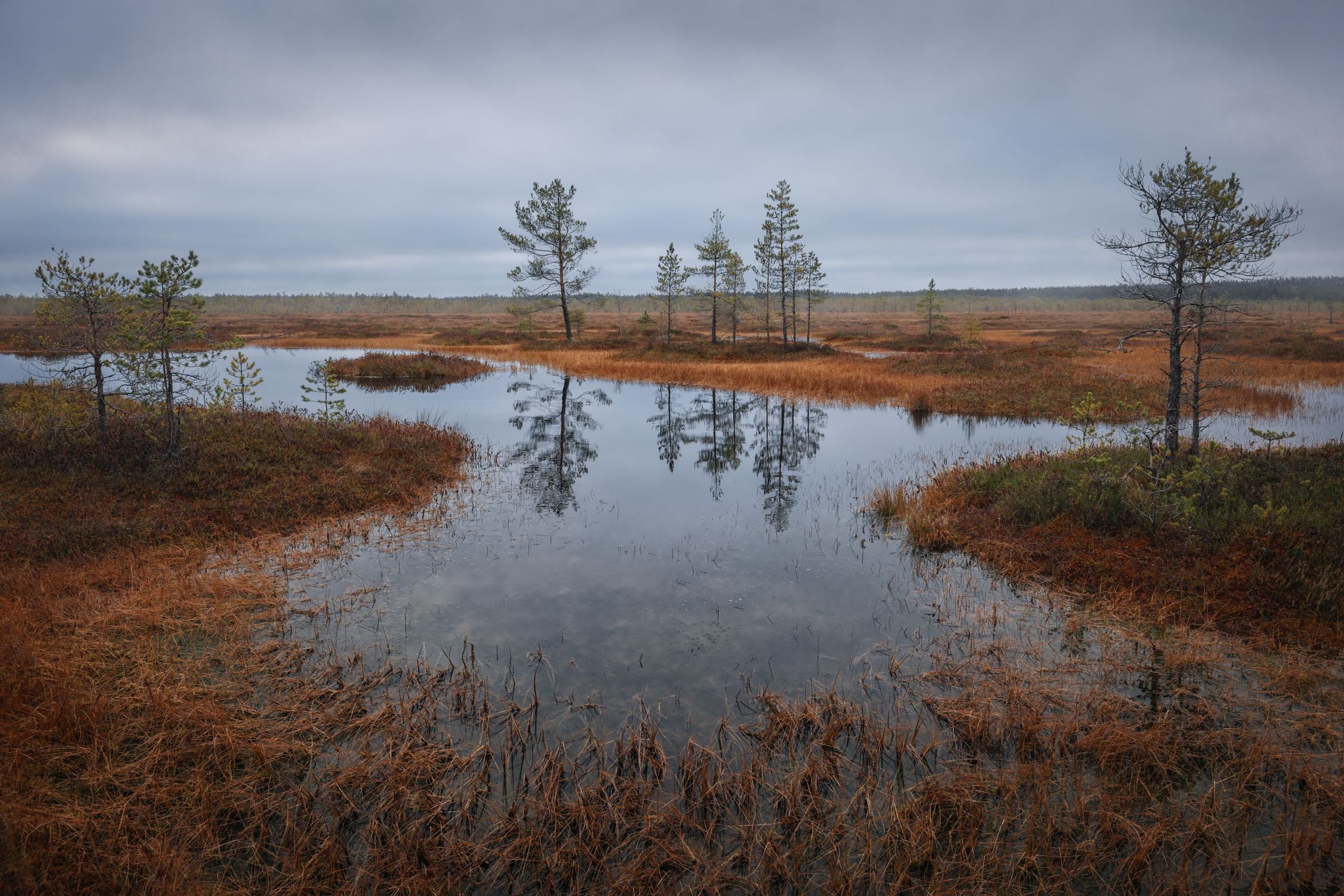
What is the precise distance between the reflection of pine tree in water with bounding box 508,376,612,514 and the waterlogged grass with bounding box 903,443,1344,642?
7.91 meters

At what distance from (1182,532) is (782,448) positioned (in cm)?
1094

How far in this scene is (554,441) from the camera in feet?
69.8

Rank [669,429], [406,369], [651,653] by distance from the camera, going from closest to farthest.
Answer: [651,653]
[669,429]
[406,369]

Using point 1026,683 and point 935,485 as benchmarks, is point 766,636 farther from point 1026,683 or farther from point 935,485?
point 935,485

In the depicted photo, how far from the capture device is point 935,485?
1499 cm

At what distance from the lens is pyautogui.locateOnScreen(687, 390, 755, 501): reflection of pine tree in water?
58.8ft

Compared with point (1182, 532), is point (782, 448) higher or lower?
higher

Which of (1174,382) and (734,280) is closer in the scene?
(1174,382)

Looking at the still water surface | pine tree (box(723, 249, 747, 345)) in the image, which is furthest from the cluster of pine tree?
the still water surface

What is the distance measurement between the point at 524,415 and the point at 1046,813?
74.9 feet

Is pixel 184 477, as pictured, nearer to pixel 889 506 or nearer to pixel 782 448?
pixel 889 506

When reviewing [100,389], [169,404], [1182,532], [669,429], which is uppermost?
[100,389]

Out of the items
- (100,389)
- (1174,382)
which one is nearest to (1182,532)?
(1174,382)

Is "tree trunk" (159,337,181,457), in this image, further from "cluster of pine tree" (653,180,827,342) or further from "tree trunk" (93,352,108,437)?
"cluster of pine tree" (653,180,827,342)
